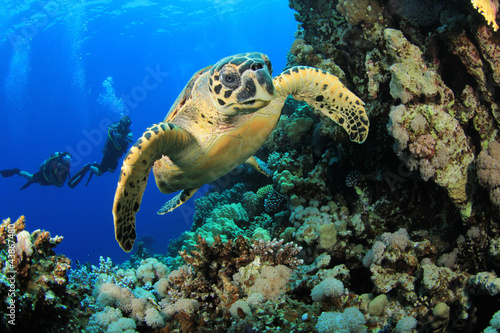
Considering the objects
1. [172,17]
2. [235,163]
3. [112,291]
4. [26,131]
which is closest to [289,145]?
[235,163]

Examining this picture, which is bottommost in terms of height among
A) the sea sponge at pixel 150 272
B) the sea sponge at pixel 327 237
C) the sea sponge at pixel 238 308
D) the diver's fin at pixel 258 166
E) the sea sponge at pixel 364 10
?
the sea sponge at pixel 238 308

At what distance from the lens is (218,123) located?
281cm

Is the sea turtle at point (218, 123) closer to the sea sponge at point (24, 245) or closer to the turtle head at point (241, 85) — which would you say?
the turtle head at point (241, 85)

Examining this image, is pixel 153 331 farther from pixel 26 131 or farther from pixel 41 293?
pixel 26 131

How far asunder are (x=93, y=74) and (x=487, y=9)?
88906 mm

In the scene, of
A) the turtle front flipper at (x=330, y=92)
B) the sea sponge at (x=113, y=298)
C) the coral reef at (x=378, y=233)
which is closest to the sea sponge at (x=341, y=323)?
the coral reef at (x=378, y=233)

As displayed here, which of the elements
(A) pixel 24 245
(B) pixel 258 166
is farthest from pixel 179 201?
(A) pixel 24 245

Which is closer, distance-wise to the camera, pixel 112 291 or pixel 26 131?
pixel 112 291

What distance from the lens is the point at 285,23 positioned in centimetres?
9125

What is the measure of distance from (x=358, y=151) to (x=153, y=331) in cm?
335

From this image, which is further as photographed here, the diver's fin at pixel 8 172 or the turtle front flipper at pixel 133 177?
the diver's fin at pixel 8 172

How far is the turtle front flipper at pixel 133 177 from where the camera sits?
207cm

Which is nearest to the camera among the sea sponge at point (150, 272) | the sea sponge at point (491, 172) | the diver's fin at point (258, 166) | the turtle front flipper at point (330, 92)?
the sea sponge at point (491, 172)

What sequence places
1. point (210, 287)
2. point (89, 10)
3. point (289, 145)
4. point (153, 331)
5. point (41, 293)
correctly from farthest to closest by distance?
1. point (89, 10)
2. point (289, 145)
3. point (210, 287)
4. point (153, 331)
5. point (41, 293)
